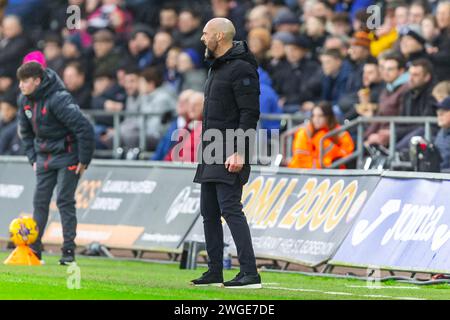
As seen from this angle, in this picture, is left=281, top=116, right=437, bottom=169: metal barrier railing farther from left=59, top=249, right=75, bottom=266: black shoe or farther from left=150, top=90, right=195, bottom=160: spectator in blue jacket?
left=59, top=249, right=75, bottom=266: black shoe

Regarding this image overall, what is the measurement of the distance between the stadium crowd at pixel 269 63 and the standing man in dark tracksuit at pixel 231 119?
15.0 ft

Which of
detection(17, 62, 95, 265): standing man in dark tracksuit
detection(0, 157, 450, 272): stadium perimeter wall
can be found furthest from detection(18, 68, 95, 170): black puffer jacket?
detection(0, 157, 450, 272): stadium perimeter wall

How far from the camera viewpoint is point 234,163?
13.9 m

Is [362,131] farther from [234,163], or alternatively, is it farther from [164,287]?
[164,287]

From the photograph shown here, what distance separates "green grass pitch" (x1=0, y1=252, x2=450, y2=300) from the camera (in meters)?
13.2

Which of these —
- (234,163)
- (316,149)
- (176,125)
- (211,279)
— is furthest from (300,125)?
(234,163)

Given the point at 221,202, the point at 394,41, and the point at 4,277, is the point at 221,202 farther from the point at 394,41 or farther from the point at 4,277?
the point at 394,41

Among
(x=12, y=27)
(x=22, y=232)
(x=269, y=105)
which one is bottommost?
(x=22, y=232)

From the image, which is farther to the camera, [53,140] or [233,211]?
[53,140]

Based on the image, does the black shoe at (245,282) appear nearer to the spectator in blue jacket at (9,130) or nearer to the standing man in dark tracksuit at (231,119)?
the standing man in dark tracksuit at (231,119)

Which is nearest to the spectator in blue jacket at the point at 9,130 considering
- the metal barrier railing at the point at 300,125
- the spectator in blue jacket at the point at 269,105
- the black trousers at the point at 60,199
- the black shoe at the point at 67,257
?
the metal barrier railing at the point at 300,125

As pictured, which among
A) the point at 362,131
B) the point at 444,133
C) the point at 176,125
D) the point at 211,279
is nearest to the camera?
the point at 211,279

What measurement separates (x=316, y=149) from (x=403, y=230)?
4478mm
